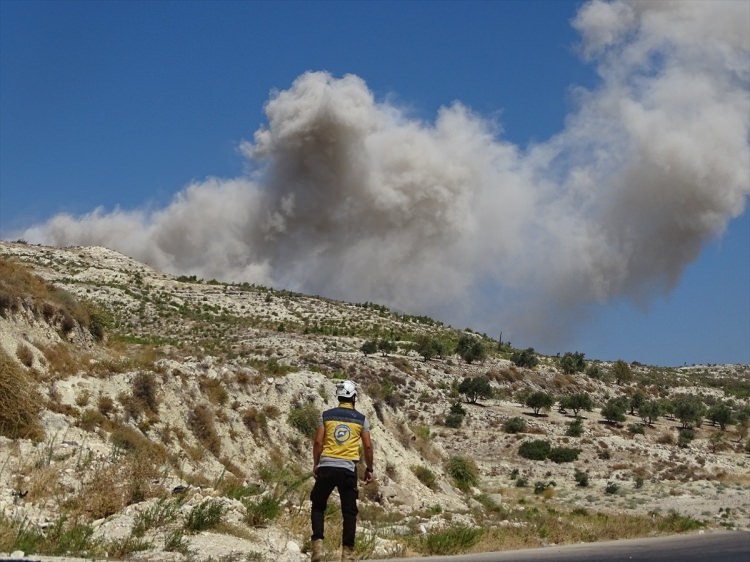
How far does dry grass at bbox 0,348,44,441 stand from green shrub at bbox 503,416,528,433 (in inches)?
1598

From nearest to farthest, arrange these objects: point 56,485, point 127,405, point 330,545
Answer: point 330,545, point 56,485, point 127,405

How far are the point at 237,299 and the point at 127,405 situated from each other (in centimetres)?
6429

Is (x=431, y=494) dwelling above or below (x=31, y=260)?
below

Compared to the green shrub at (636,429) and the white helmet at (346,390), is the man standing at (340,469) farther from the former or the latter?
the green shrub at (636,429)

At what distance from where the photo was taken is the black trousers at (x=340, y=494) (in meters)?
9.07

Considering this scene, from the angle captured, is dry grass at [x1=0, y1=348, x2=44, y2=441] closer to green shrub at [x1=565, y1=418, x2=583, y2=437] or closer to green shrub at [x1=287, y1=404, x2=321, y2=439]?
green shrub at [x1=287, y1=404, x2=321, y2=439]

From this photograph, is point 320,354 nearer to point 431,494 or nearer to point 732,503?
point 732,503

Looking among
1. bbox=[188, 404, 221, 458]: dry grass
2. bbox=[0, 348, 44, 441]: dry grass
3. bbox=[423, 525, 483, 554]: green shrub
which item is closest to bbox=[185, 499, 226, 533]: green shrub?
bbox=[423, 525, 483, 554]: green shrub

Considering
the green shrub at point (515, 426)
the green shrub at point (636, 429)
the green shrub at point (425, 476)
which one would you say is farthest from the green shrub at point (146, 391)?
the green shrub at point (636, 429)

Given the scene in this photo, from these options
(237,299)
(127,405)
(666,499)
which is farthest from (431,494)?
(237,299)

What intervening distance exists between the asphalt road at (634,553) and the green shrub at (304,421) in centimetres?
915

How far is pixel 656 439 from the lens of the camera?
2341 inches

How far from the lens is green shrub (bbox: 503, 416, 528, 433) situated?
176ft

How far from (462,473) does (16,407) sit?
A: 18665mm
